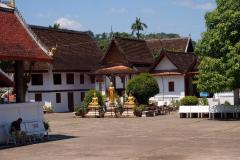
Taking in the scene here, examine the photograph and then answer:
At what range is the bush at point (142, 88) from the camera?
40125 mm

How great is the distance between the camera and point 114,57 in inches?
2163

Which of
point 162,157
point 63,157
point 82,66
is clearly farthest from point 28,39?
point 82,66

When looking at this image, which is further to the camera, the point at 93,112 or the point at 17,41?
the point at 93,112

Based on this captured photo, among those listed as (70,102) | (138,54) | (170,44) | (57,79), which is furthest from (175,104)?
(170,44)

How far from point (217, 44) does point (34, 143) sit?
14666mm

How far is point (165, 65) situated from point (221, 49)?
64.0ft

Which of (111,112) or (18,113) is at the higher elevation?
(18,113)

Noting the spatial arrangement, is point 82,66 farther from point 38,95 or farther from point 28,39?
point 28,39

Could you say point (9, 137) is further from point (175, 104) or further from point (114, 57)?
point (114, 57)

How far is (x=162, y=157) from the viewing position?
1639 cm

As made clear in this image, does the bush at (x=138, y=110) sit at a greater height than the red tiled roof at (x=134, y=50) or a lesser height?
lesser

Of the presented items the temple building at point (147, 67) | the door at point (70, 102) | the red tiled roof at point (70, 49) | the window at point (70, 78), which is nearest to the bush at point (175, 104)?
the temple building at point (147, 67)

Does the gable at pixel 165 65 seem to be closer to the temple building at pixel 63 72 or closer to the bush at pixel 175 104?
the bush at pixel 175 104

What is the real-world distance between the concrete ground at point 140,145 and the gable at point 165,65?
924 inches
